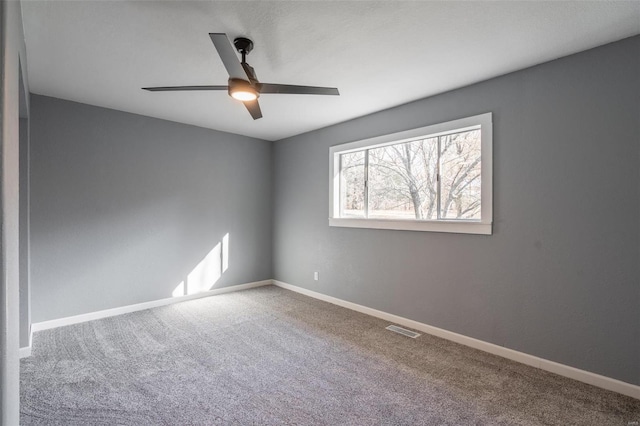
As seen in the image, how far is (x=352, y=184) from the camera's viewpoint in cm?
456

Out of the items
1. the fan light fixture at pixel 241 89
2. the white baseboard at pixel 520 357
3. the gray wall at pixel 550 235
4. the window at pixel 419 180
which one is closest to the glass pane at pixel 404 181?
the window at pixel 419 180

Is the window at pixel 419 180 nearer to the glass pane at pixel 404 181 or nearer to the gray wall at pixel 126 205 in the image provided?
the glass pane at pixel 404 181

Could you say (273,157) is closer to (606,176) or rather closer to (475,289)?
(475,289)

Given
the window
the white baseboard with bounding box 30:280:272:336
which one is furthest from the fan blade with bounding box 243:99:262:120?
the white baseboard with bounding box 30:280:272:336

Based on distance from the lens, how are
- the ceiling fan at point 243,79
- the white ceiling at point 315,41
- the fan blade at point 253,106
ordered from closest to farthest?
the ceiling fan at point 243,79, the white ceiling at point 315,41, the fan blade at point 253,106

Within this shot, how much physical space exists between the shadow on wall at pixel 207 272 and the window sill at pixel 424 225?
193 cm

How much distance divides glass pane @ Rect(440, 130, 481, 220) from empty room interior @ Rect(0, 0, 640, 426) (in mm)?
21

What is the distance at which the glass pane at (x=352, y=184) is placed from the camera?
14.5ft

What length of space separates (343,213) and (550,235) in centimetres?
255

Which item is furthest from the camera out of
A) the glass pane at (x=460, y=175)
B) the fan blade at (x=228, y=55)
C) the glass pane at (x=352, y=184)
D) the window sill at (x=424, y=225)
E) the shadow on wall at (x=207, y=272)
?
the shadow on wall at (x=207, y=272)

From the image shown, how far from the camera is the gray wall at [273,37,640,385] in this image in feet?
7.62

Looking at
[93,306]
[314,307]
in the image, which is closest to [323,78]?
[314,307]

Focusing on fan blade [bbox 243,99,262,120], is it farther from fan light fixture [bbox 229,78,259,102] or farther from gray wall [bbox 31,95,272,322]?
gray wall [bbox 31,95,272,322]

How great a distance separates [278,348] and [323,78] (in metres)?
2.61
